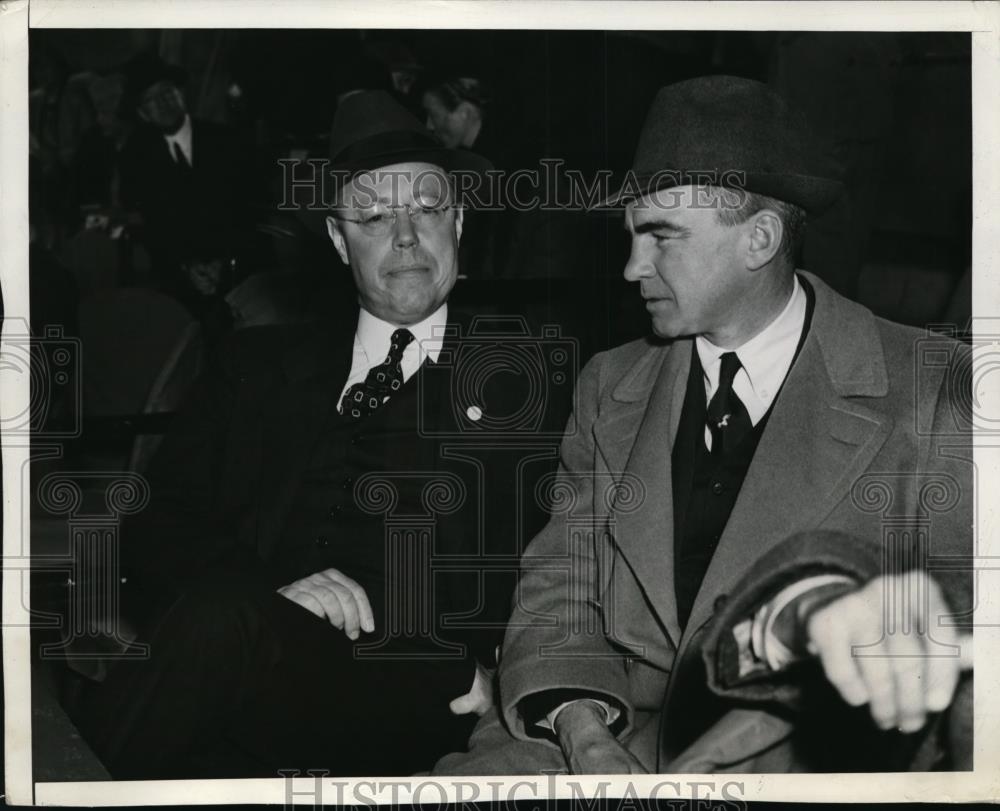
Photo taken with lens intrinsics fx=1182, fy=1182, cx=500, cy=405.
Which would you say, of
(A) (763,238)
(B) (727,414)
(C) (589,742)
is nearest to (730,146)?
(A) (763,238)

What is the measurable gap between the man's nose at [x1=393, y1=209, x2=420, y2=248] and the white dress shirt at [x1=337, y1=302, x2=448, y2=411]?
203 mm

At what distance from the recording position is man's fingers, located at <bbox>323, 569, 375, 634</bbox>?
3.30 m

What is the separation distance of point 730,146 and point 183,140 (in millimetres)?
1545

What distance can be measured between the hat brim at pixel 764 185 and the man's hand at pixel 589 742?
140cm

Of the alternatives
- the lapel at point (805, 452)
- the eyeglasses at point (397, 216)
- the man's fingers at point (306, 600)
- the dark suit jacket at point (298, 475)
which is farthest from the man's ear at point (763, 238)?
the man's fingers at point (306, 600)

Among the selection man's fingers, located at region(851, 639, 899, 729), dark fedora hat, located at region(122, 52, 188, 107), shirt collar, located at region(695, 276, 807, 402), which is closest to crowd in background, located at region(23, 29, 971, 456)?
dark fedora hat, located at region(122, 52, 188, 107)

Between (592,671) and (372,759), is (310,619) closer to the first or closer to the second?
(372,759)

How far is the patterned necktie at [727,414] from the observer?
320 cm

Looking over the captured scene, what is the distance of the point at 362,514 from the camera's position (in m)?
3.32

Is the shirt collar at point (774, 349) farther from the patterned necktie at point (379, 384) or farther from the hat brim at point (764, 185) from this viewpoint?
the patterned necktie at point (379, 384)

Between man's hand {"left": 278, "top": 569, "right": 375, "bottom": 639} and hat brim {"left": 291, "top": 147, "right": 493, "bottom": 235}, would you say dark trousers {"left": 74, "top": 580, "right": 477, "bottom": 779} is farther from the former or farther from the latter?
hat brim {"left": 291, "top": 147, "right": 493, "bottom": 235}

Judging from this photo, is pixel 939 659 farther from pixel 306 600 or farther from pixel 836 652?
pixel 306 600

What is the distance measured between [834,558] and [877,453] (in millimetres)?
316

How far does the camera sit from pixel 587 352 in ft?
10.9
